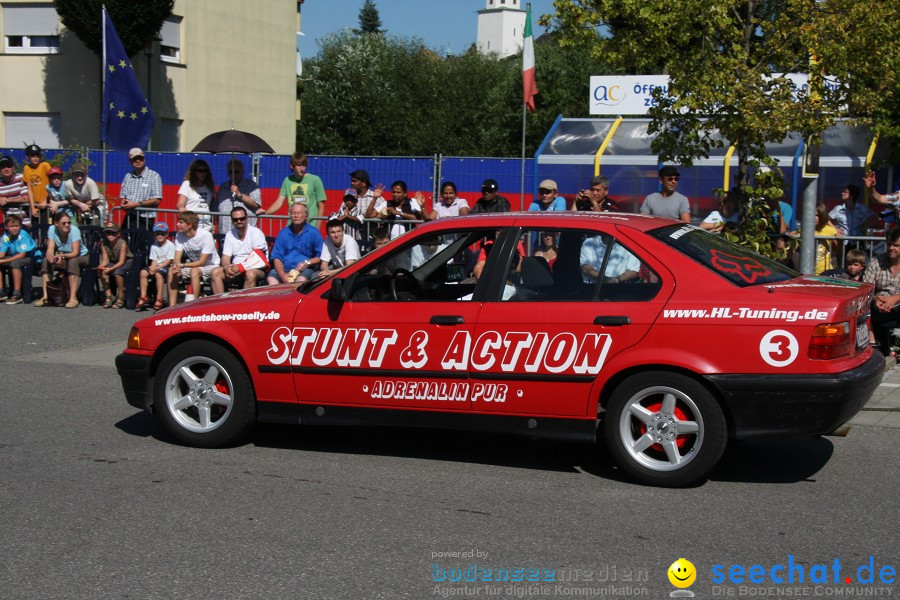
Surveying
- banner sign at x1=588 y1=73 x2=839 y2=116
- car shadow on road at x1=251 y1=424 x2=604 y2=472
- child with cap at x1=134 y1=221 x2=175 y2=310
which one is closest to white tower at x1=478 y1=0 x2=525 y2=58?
banner sign at x1=588 y1=73 x2=839 y2=116

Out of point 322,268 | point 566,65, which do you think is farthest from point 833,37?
point 566,65

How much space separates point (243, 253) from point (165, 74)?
81.8 feet

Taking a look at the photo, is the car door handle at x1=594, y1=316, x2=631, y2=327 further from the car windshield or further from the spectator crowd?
the spectator crowd

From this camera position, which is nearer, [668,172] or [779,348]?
[779,348]

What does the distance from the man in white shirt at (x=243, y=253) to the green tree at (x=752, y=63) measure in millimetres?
4754

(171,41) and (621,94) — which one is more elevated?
(171,41)

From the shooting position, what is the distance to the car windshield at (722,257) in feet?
21.3

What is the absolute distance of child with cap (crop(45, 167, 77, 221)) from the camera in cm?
1584

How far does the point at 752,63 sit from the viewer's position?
10.7m

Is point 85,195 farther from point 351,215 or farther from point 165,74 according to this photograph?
point 165,74

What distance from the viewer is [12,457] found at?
7.05 meters

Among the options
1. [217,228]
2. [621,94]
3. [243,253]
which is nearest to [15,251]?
[217,228]

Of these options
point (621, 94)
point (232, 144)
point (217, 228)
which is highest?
point (621, 94)

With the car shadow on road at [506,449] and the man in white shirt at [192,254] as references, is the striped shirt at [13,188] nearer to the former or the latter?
the man in white shirt at [192,254]
